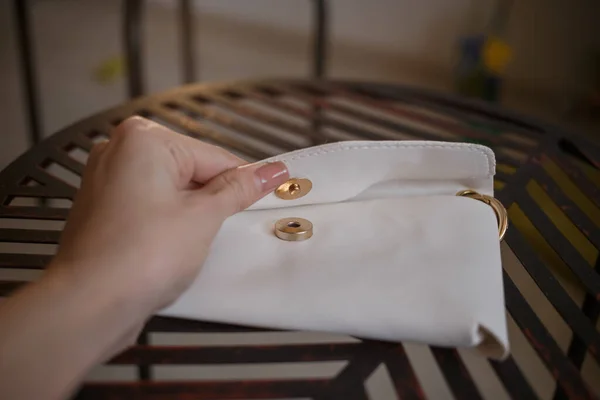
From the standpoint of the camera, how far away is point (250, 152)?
1.76 ft

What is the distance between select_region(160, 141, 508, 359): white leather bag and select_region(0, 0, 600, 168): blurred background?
3.19ft

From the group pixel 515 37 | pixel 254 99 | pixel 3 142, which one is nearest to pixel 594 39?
pixel 515 37

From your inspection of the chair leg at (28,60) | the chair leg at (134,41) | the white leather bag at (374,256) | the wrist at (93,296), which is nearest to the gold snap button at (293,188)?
the white leather bag at (374,256)

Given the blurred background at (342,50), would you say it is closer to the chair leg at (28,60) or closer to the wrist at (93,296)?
the chair leg at (28,60)

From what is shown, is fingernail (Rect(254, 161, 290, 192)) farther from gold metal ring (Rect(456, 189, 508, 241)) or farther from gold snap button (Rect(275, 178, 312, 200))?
gold metal ring (Rect(456, 189, 508, 241))

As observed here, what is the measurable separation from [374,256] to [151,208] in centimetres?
13

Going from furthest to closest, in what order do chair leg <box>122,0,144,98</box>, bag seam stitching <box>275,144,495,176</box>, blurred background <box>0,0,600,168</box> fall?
blurred background <box>0,0,600,168</box> < chair leg <box>122,0,144,98</box> < bag seam stitching <box>275,144,495,176</box>

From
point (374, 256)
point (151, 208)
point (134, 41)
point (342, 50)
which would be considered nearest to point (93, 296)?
point (151, 208)

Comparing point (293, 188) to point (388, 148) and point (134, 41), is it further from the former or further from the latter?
point (134, 41)

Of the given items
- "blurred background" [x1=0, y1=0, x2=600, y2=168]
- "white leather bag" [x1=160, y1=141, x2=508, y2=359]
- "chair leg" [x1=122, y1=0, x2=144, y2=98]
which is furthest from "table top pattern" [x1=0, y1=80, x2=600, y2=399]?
"blurred background" [x1=0, y1=0, x2=600, y2=168]

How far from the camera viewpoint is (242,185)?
0.38 meters

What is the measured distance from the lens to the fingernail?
0.39 metres

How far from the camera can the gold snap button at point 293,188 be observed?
0.41 m

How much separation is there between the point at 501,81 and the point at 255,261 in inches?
49.0
